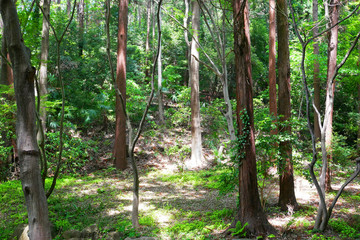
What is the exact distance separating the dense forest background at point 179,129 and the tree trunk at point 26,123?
56 mm

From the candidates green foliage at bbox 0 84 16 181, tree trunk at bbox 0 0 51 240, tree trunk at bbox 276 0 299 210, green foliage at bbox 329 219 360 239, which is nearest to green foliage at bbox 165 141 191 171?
green foliage at bbox 0 84 16 181

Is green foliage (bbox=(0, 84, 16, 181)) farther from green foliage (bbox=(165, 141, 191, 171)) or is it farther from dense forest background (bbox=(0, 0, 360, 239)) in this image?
green foliage (bbox=(165, 141, 191, 171))

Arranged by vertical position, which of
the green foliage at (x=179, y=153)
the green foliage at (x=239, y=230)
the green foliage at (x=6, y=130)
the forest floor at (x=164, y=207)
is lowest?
the forest floor at (x=164, y=207)

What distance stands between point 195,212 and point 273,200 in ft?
7.06

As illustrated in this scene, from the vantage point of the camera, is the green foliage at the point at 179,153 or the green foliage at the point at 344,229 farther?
the green foliage at the point at 179,153

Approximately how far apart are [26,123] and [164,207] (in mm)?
5766

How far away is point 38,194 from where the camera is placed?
5.42 ft

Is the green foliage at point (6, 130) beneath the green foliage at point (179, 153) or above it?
above

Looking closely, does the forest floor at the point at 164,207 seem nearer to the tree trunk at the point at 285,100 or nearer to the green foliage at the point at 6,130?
the tree trunk at the point at 285,100

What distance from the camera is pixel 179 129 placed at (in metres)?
15.9

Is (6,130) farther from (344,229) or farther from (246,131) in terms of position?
(344,229)

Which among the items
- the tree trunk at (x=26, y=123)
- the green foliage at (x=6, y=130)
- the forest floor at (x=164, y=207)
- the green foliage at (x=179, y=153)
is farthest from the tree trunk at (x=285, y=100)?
the green foliage at (x=6, y=130)

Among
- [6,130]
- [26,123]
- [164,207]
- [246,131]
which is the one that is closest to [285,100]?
[246,131]

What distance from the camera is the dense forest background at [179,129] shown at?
16.5ft
